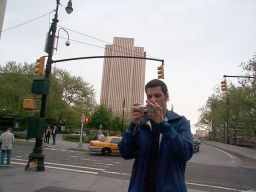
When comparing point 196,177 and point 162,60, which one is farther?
point 162,60

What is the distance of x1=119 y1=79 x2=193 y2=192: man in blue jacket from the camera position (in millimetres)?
2838

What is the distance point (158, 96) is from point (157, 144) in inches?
16.7

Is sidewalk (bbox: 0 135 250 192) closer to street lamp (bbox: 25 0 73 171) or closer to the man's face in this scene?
street lamp (bbox: 25 0 73 171)

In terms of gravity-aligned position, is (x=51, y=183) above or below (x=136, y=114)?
below

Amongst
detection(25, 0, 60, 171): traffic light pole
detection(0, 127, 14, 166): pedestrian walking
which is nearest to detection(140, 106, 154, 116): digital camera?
detection(25, 0, 60, 171): traffic light pole

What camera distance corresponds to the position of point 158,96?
3.04 metres

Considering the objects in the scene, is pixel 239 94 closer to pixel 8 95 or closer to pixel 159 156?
pixel 8 95

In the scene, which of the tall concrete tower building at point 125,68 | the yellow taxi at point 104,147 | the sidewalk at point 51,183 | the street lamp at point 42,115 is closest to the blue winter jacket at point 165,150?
the sidewalk at point 51,183

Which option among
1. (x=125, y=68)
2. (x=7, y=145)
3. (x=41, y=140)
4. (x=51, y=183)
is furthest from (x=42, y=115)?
(x=125, y=68)

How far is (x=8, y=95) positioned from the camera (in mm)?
52625

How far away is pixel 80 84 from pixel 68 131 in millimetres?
15714

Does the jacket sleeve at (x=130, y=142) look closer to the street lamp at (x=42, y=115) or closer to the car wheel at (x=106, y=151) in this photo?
the street lamp at (x=42, y=115)

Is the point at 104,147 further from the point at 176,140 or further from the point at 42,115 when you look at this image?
the point at 176,140

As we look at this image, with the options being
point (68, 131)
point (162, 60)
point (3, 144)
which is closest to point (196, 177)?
point (162, 60)
